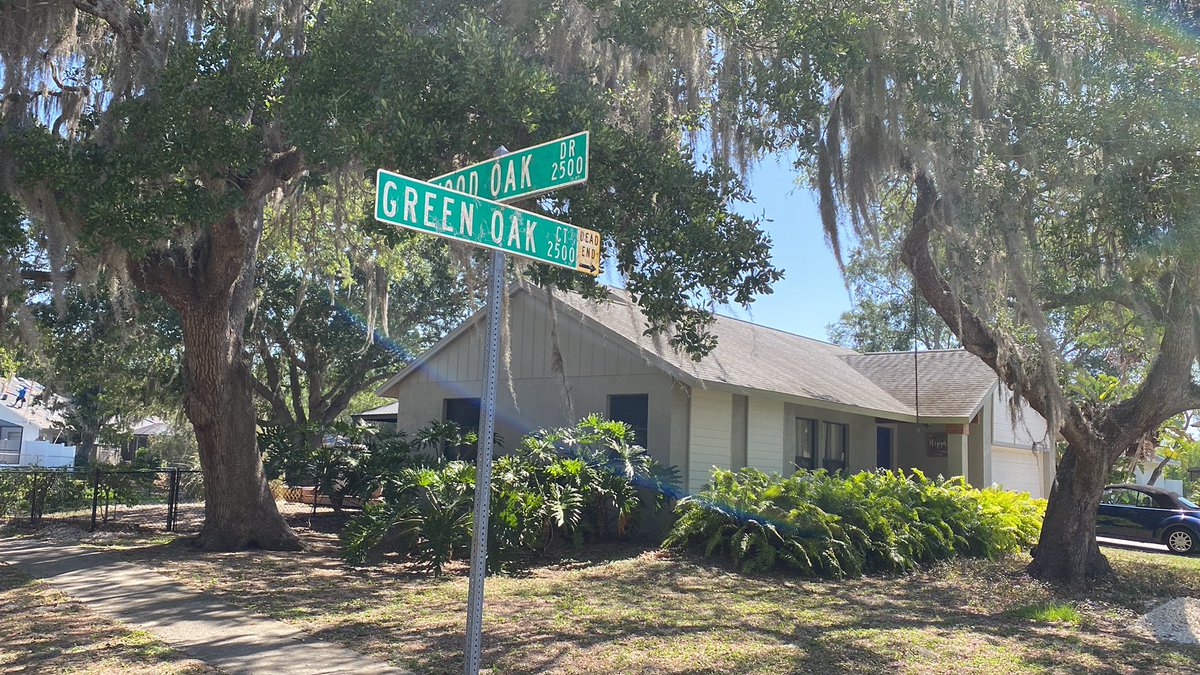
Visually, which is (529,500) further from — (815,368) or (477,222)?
(815,368)

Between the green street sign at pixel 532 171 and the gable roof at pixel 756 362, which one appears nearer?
the green street sign at pixel 532 171

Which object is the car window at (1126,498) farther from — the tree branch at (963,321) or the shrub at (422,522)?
the shrub at (422,522)

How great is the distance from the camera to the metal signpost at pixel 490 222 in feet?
13.3

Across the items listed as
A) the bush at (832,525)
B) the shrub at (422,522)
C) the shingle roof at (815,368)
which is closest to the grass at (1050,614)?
the bush at (832,525)

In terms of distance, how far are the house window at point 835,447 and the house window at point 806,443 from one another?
469 millimetres

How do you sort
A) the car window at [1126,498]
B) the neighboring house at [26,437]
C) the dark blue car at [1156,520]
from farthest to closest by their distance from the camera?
the neighboring house at [26,437]
the car window at [1126,498]
the dark blue car at [1156,520]

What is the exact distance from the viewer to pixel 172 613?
309 inches

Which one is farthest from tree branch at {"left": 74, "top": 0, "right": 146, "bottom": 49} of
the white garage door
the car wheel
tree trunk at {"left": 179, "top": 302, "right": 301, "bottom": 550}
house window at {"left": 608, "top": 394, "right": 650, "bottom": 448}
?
the car wheel

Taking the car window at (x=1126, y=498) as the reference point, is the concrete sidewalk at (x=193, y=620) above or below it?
below

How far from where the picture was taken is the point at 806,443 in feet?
60.0

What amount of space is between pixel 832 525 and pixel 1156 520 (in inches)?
442

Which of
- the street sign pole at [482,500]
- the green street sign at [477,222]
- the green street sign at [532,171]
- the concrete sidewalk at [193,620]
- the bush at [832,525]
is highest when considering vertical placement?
the green street sign at [532,171]

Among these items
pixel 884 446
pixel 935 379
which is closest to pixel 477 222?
pixel 935 379

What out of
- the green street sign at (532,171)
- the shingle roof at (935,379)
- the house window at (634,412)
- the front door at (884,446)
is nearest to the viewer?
the green street sign at (532,171)
